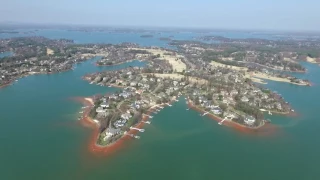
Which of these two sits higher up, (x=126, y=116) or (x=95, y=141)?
(x=126, y=116)

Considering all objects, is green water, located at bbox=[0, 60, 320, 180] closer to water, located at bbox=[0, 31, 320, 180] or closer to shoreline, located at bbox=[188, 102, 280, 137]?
water, located at bbox=[0, 31, 320, 180]

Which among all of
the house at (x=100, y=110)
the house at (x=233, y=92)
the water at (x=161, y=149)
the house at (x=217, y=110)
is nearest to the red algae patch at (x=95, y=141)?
the water at (x=161, y=149)

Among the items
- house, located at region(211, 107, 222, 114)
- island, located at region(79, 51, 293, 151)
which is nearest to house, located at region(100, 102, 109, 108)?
island, located at region(79, 51, 293, 151)

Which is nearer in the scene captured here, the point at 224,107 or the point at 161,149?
the point at 161,149

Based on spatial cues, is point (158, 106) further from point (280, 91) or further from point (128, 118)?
point (280, 91)

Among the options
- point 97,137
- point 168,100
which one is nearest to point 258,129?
point 168,100

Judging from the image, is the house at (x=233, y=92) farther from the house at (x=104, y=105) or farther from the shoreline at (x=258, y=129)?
the house at (x=104, y=105)

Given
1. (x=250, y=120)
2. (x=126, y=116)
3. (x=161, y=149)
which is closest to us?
(x=161, y=149)

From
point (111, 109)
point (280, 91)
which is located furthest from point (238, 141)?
point (280, 91)

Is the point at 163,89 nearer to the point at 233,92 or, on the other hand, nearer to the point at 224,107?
the point at 233,92
